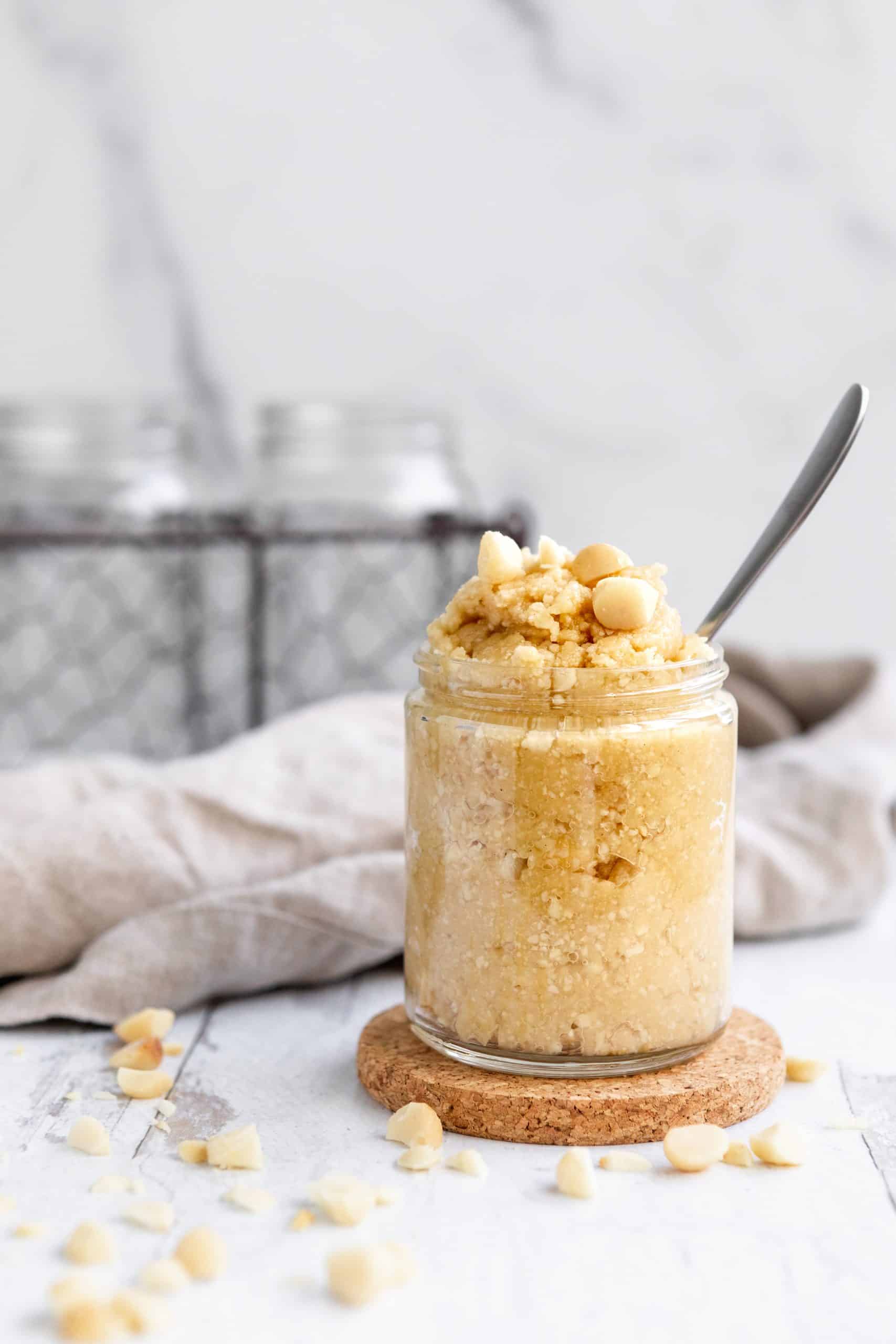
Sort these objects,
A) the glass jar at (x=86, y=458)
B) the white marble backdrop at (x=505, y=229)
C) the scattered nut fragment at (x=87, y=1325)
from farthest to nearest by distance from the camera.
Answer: the white marble backdrop at (x=505, y=229)
the glass jar at (x=86, y=458)
the scattered nut fragment at (x=87, y=1325)

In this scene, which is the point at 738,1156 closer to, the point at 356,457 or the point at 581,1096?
the point at 581,1096

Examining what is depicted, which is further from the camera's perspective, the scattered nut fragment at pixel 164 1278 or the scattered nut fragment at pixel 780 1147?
the scattered nut fragment at pixel 780 1147

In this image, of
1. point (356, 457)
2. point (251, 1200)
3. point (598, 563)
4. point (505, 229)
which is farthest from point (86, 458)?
point (251, 1200)

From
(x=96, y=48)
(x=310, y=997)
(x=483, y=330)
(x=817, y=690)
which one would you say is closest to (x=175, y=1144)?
(x=310, y=997)

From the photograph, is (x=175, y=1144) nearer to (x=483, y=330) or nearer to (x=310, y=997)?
(x=310, y=997)

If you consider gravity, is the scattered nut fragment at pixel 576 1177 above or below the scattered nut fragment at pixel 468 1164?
above

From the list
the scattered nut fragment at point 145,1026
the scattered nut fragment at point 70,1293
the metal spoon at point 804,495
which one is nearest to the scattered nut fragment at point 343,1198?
the scattered nut fragment at point 70,1293

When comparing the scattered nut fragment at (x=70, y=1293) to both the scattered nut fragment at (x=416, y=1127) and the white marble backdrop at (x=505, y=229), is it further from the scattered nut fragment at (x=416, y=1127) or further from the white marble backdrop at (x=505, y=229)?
the white marble backdrop at (x=505, y=229)
